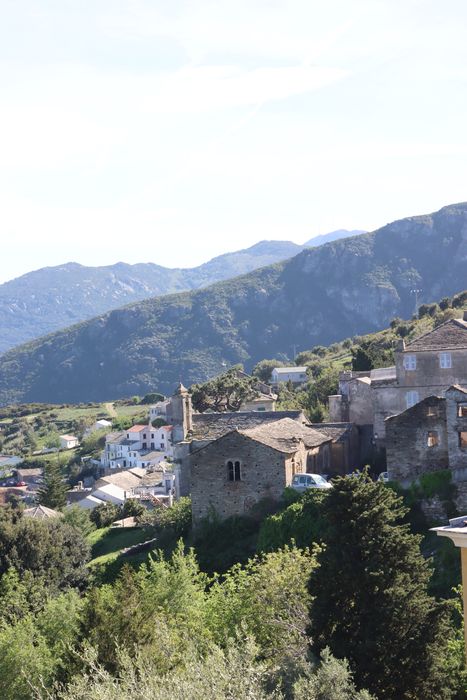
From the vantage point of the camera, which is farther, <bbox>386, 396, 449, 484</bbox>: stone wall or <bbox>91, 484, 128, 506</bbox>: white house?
<bbox>91, 484, 128, 506</bbox>: white house

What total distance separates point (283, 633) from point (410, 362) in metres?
20.9

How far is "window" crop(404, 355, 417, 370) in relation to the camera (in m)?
44.5

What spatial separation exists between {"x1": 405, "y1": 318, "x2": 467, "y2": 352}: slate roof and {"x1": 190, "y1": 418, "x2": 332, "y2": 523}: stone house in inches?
285

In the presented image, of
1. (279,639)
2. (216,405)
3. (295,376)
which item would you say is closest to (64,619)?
(279,639)

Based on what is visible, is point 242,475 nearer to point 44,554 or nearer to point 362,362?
point 44,554

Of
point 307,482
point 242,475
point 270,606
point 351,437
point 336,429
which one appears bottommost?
point 270,606

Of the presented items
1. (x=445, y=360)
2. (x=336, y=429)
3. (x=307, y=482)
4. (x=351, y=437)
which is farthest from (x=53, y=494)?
(x=445, y=360)

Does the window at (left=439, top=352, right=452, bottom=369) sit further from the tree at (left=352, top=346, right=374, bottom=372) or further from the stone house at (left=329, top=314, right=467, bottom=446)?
the tree at (left=352, top=346, right=374, bottom=372)

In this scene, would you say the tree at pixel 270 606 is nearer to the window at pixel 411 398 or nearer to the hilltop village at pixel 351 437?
the hilltop village at pixel 351 437

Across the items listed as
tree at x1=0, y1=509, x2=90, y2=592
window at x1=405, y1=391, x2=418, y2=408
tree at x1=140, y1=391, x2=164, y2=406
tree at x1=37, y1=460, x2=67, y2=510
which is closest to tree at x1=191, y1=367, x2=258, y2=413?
tree at x1=37, y1=460, x2=67, y2=510

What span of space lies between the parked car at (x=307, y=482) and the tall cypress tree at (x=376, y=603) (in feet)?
49.4

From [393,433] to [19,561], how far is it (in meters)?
19.4

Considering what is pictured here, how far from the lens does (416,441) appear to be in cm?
3681

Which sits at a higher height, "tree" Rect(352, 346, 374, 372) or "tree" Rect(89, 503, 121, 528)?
"tree" Rect(352, 346, 374, 372)
